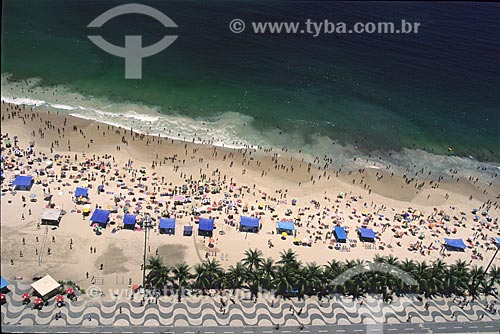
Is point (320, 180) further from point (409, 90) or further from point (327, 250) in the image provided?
point (409, 90)

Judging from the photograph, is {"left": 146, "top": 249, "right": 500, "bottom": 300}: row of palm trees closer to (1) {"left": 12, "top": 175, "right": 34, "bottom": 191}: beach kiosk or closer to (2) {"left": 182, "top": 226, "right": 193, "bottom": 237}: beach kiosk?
(2) {"left": 182, "top": 226, "right": 193, "bottom": 237}: beach kiosk

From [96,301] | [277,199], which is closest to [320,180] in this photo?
[277,199]

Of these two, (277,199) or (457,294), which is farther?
(277,199)

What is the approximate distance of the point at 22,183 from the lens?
65.2m

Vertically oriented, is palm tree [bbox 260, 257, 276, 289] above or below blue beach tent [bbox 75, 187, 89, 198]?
below

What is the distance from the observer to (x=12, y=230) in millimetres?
58312

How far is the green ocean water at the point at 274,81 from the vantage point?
3578 inches

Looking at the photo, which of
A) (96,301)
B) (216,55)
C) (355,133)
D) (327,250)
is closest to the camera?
(96,301)

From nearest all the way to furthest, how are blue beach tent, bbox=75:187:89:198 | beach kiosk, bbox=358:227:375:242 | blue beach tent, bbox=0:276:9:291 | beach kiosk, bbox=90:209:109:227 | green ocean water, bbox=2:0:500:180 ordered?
blue beach tent, bbox=0:276:9:291 → beach kiosk, bbox=90:209:109:227 → blue beach tent, bbox=75:187:89:198 → beach kiosk, bbox=358:227:375:242 → green ocean water, bbox=2:0:500:180

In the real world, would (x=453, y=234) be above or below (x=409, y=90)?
below

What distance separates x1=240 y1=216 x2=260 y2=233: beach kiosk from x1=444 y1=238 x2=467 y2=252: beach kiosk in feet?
91.3

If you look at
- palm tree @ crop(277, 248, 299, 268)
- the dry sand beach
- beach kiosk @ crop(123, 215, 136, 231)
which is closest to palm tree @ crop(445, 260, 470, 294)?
the dry sand beach

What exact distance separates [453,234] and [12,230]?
62262mm

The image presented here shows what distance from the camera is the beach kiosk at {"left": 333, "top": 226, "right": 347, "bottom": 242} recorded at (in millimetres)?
64938
